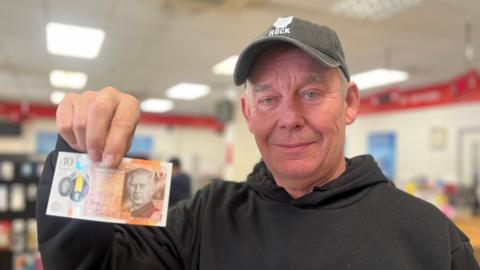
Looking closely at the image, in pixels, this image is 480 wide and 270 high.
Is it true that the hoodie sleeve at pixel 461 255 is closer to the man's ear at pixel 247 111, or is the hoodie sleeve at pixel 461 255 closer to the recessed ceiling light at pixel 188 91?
the man's ear at pixel 247 111

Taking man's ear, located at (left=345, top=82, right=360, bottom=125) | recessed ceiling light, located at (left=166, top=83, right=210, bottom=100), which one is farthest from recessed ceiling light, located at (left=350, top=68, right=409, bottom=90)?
man's ear, located at (left=345, top=82, right=360, bottom=125)

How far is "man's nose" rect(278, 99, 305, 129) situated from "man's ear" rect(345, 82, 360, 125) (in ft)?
0.60

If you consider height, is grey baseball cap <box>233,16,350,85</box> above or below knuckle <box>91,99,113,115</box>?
above

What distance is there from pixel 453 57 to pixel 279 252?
215 inches

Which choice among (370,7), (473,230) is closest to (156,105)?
(370,7)

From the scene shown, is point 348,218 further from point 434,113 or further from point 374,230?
point 434,113

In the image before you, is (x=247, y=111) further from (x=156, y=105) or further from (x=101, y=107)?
(x=156, y=105)

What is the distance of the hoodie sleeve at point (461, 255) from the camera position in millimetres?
915

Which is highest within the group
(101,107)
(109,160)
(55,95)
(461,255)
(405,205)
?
(55,95)

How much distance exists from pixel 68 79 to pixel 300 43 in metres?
7.23

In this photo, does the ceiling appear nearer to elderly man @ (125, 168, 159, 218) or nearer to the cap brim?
the cap brim

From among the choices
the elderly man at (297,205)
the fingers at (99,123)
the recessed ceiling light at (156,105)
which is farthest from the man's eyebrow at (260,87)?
the recessed ceiling light at (156,105)

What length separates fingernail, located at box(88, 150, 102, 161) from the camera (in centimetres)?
78

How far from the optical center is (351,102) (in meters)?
1.12
